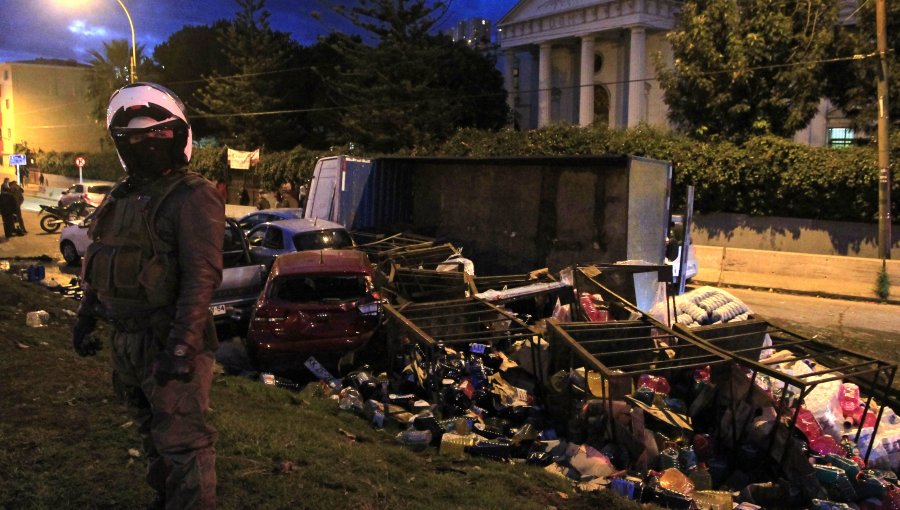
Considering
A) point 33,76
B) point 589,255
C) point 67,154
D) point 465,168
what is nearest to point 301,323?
point 589,255

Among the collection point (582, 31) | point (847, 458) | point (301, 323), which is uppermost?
point (582, 31)

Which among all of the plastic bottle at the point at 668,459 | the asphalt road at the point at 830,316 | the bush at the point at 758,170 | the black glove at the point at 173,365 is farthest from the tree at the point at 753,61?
the black glove at the point at 173,365

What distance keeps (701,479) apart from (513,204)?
24.5 ft

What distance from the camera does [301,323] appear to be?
7.60 m

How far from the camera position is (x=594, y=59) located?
3316 cm

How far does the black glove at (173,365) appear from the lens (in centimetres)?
259

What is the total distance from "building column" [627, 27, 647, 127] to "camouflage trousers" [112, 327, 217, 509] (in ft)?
87.5

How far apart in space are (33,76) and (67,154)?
1631 cm

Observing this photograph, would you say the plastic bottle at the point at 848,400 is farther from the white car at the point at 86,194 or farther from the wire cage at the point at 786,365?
the white car at the point at 86,194

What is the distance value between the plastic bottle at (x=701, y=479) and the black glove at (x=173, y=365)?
355 cm

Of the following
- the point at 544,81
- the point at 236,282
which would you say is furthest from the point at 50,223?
the point at 544,81

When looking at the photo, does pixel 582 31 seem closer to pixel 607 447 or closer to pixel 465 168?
pixel 465 168

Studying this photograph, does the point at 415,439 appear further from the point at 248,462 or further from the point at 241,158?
the point at 241,158

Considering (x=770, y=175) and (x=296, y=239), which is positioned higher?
(x=770, y=175)
